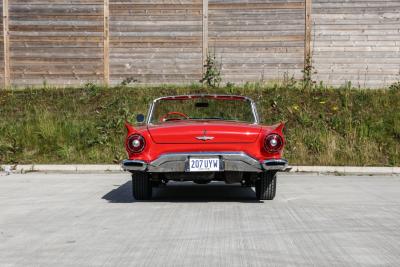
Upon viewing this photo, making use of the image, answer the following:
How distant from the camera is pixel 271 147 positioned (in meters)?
8.59

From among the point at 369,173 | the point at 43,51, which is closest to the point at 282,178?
the point at 369,173

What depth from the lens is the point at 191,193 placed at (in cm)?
1034

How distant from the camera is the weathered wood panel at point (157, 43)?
18766 millimetres

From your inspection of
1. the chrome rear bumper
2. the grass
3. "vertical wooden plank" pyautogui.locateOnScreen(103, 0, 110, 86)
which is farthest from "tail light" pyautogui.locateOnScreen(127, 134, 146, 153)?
"vertical wooden plank" pyautogui.locateOnScreen(103, 0, 110, 86)

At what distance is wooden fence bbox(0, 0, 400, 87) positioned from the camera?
18.5m

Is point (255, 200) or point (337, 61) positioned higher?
point (337, 61)

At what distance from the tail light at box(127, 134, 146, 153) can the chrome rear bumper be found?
0.56 feet

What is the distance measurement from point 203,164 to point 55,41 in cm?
1154

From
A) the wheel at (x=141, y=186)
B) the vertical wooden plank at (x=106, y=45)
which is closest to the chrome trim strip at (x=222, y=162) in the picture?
the wheel at (x=141, y=186)

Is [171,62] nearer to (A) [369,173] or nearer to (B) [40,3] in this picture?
(B) [40,3]

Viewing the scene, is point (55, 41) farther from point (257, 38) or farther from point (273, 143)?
point (273, 143)

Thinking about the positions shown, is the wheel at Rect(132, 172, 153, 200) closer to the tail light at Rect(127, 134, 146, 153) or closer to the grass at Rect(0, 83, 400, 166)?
the tail light at Rect(127, 134, 146, 153)

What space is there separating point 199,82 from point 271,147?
1028cm

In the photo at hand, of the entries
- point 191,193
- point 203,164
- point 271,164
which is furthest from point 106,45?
point 271,164
